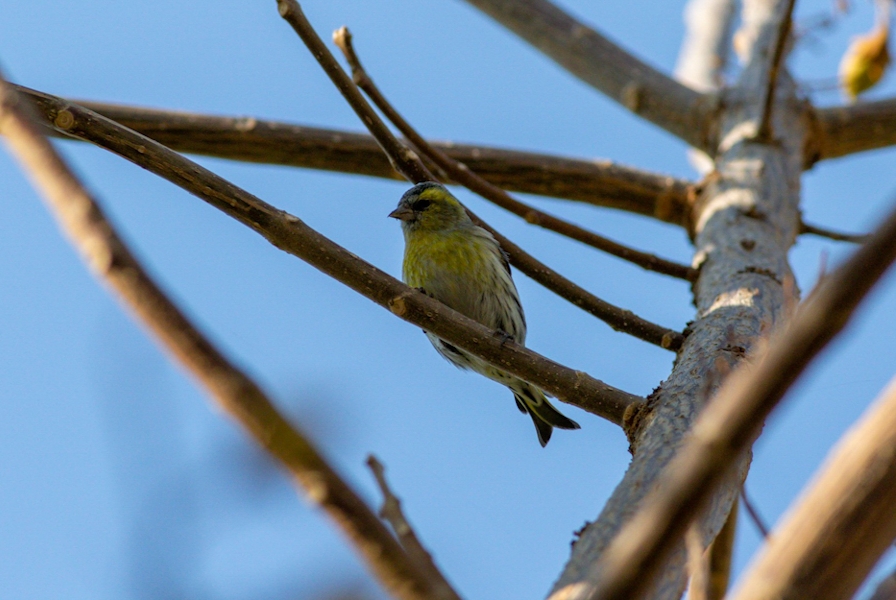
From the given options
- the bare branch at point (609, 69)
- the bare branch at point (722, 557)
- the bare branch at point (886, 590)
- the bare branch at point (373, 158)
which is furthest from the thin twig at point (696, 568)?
the bare branch at point (609, 69)

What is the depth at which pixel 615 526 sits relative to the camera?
6.06 feet

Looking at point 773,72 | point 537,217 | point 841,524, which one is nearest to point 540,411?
point 537,217

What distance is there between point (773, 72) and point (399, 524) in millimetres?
3343

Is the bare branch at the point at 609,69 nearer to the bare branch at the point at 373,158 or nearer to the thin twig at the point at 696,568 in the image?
the bare branch at the point at 373,158

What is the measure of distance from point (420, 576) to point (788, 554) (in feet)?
1.40

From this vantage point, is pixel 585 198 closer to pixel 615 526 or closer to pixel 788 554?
pixel 615 526

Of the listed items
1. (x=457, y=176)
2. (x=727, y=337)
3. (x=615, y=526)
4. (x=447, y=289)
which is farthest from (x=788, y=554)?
(x=447, y=289)

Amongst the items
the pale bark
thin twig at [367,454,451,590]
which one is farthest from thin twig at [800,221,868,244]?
thin twig at [367,454,451,590]

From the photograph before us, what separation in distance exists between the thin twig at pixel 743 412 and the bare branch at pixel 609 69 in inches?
163

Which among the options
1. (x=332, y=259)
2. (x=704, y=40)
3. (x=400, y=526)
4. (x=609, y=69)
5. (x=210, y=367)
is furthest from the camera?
(x=704, y=40)

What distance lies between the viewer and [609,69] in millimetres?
5320

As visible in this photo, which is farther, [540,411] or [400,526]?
[540,411]

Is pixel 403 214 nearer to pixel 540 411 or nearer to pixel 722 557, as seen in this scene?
pixel 540 411

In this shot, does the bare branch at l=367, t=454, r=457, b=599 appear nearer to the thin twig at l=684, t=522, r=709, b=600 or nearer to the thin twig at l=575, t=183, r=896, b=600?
the thin twig at l=575, t=183, r=896, b=600
